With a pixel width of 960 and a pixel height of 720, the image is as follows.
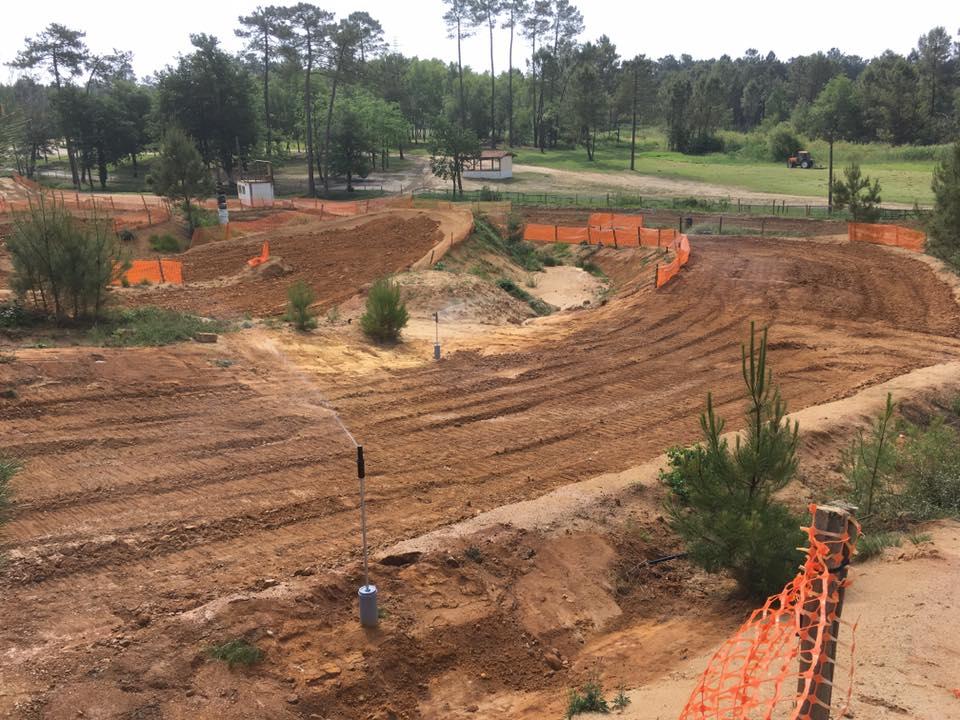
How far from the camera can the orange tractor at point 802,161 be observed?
95.8 meters

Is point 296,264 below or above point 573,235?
below

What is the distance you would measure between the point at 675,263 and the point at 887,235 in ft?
50.2

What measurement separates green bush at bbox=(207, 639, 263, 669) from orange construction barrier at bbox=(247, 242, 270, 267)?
26.9m

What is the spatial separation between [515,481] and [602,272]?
1103 inches

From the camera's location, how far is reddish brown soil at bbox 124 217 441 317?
27.8 meters

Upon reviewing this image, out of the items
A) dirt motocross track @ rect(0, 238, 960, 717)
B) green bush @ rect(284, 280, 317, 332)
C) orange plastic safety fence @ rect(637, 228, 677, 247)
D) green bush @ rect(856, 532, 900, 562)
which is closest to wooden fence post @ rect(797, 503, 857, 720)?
dirt motocross track @ rect(0, 238, 960, 717)

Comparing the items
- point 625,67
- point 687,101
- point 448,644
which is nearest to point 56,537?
point 448,644

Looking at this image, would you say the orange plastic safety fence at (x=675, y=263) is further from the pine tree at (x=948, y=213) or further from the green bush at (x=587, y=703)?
the green bush at (x=587, y=703)

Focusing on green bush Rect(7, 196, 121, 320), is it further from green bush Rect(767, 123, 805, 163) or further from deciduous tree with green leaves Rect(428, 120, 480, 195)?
green bush Rect(767, 123, 805, 163)

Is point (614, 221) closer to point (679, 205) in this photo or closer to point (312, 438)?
point (679, 205)

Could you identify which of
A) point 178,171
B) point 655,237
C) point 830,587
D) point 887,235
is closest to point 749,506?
point 830,587

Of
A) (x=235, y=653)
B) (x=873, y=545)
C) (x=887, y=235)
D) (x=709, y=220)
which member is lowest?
(x=235, y=653)

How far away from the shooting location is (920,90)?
103m

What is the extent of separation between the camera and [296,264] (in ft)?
112
